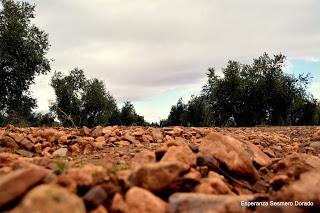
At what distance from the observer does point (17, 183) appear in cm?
348

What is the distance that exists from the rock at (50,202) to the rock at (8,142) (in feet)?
17.2

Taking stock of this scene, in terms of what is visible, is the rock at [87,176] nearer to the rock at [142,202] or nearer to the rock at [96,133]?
the rock at [142,202]

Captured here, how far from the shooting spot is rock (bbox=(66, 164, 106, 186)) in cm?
379

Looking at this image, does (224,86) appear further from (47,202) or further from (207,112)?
(47,202)

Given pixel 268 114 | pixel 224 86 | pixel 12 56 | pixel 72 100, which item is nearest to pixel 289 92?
pixel 268 114

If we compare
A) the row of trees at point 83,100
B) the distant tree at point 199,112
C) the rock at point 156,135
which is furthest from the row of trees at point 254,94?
the rock at point 156,135

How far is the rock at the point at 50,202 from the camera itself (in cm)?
301

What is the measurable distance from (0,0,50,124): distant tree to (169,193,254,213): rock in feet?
99.9

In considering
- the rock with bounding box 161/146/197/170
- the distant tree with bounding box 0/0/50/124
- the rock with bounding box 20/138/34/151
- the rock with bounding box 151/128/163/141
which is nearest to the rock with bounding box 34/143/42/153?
the rock with bounding box 20/138/34/151

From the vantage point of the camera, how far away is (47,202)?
3057 millimetres

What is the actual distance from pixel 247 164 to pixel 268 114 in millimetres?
54749

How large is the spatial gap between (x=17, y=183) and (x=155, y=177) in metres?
1.31

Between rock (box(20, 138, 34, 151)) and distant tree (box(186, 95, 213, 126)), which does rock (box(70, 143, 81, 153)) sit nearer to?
rock (box(20, 138, 34, 151))

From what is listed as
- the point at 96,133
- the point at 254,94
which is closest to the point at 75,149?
the point at 96,133
